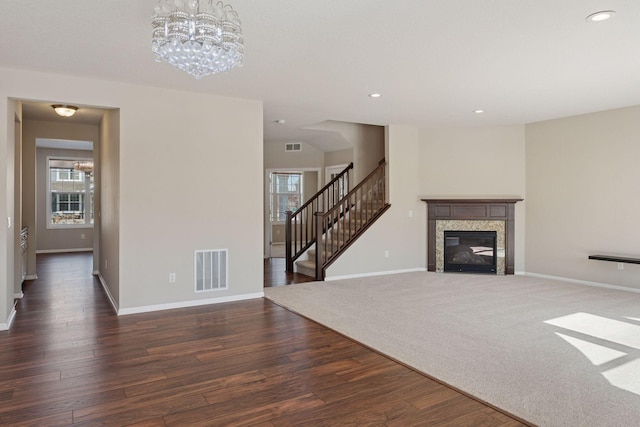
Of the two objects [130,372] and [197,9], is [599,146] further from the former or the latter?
[130,372]

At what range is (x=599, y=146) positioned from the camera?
244 inches

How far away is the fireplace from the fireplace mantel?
22cm

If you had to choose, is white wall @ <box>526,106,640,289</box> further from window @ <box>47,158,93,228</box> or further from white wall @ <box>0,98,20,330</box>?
window @ <box>47,158,93,228</box>

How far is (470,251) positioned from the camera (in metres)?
7.53

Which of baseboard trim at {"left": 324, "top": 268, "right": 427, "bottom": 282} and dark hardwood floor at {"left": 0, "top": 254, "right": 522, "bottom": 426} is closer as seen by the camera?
dark hardwood floor at {"left": 0, "top": 254, "right": 522, "bottom": 426}

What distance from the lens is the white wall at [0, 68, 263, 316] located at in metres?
4.71

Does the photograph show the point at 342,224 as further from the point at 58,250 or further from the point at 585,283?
the point at 58,250

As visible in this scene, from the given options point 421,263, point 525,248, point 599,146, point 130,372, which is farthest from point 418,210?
point 130,372

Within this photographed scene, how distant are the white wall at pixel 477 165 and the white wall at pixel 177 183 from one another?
11.7 ft

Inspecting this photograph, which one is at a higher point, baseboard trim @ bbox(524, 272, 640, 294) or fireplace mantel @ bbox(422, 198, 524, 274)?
fireplace mantel @ bbox(422, 198, 524, 274)

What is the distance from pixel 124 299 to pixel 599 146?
6.89 meters

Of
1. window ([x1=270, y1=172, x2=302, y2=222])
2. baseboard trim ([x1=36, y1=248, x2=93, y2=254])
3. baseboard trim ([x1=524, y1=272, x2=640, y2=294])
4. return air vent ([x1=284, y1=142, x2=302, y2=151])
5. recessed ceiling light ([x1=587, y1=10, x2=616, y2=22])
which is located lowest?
baseboard trim ([x1=524, y1=272, x2=640, y2=294])

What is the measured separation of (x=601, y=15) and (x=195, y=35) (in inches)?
111

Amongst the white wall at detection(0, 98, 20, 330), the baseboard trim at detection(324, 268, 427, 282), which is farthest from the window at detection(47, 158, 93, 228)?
the baseboard trim at detection(324, 268, 427, 282)
